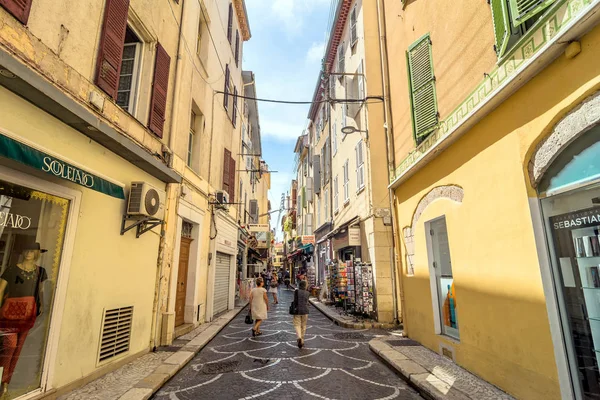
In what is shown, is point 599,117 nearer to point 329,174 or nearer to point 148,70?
point 148,70

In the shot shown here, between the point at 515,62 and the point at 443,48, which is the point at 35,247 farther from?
the point at 443,48

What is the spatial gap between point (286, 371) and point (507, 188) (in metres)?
4.69

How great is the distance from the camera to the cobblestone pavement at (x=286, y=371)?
4.82m

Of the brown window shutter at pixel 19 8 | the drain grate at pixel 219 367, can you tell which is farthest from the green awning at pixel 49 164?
the drain grate at pixel 219 367

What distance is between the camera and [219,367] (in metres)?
6.17

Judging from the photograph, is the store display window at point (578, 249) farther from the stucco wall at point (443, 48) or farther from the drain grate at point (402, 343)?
the drain grate at point (402, 343)

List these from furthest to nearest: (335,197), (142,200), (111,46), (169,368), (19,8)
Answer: (335,197), (142,200), (169,368), (111,46), (19,8)

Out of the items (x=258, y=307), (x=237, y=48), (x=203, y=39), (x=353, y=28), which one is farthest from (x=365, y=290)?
(x=237, y=48)

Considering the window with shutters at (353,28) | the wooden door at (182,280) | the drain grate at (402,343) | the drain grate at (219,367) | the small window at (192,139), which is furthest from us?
the window with shutters at (353,28)

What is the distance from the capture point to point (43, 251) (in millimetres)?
4379

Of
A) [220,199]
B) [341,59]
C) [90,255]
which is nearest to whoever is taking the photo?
[90,255]

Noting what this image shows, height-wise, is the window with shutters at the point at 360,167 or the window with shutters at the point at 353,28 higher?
the window with shutters at the point at 353,28

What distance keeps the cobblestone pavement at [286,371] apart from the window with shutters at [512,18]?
5.08 m

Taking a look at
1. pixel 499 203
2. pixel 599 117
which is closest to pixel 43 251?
pixel 499 203
